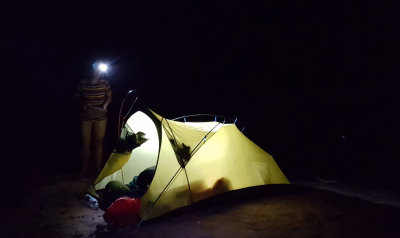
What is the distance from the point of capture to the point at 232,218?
4906 mm

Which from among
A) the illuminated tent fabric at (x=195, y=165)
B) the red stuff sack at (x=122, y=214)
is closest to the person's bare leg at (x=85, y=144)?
the illuminated tent fabric at (x=195, y=165)

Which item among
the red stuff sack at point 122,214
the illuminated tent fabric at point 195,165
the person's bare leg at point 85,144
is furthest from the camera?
the person's bare leg at point 85,144

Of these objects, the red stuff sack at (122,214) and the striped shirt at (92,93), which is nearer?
the red stuff sack at (122,214)

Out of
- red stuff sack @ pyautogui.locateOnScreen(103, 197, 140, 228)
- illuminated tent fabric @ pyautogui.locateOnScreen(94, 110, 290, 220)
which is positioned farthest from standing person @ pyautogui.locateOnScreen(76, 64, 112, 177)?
red stuff sack @ pyautogui.locateOnScreen(103, 197, 140, 228)

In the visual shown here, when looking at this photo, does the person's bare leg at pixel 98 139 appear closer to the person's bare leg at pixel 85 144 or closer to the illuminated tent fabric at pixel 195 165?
the person's bare leg at pixel 85 144

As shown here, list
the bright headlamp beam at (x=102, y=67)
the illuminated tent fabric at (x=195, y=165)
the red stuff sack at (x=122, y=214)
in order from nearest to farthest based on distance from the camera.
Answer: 1. the red stuff sack at (x=122, y=214)
2. the illuminated tent fabric at (x=195, y=165)
3. the bright headlamp beam at (x=102, y=67)

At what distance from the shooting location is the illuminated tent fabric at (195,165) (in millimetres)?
5113

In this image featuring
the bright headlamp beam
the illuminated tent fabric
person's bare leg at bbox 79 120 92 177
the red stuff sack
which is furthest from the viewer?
person's bare leg at bbox 79 120 92 177

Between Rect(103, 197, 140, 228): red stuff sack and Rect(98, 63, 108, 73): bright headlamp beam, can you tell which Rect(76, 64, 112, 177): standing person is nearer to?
Rect(98, 63, 108, 73): bright headlamp beam

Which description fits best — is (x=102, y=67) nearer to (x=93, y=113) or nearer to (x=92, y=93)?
(x=92, y=93)

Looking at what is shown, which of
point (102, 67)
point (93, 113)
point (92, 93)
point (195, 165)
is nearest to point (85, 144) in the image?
point (93, 113)

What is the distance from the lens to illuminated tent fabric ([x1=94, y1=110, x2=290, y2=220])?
5.11 m

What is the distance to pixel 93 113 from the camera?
24.7 ft

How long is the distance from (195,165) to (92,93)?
3.37 m
